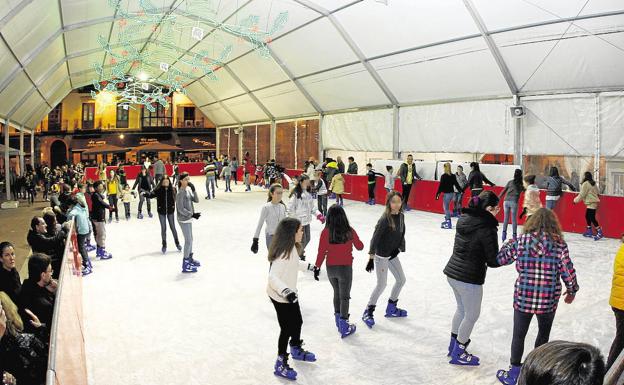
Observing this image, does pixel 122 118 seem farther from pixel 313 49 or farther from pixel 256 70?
pixel 313 49

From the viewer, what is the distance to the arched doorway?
39.8 m

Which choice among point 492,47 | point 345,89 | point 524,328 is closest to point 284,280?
point 524,328

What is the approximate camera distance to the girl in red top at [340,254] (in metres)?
4.90

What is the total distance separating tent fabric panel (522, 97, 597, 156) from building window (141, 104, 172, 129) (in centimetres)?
3589

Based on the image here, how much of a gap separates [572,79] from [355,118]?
29.0ft

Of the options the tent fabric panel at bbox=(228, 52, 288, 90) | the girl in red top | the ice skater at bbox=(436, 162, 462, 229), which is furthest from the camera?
the tent fabric panel at bbox=(228, 52, 288, 90)

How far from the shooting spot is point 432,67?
13.7m

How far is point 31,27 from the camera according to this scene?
11.8 metres

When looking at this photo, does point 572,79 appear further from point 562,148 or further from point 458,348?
point 458,348

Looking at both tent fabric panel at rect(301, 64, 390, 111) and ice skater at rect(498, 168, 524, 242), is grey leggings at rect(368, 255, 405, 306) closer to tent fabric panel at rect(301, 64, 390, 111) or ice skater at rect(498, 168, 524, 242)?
ice skater at rect(498, 168, 524, 242)

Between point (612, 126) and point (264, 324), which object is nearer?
point (264, 324)

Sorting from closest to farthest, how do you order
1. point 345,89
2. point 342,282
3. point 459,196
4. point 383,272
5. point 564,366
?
point 564,366, point 342,282, point 383,272, point 459,196, point 345,89

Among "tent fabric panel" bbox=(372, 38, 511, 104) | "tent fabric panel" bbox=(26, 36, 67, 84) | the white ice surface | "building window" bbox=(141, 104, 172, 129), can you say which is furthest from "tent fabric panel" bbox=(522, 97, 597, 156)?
"building window" bbox=(141, 104, 172, 129)

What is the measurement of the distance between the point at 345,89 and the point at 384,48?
3712mm
